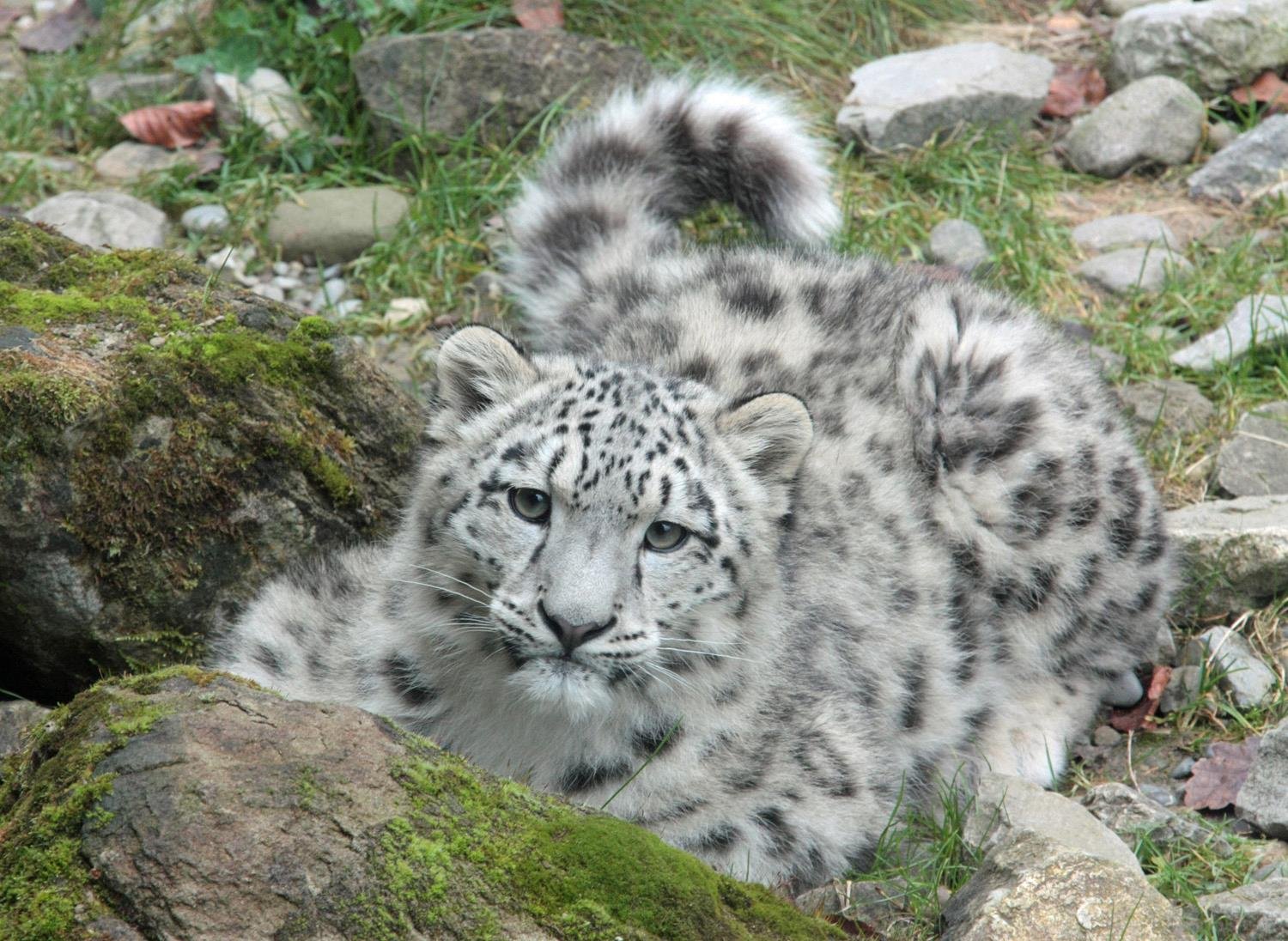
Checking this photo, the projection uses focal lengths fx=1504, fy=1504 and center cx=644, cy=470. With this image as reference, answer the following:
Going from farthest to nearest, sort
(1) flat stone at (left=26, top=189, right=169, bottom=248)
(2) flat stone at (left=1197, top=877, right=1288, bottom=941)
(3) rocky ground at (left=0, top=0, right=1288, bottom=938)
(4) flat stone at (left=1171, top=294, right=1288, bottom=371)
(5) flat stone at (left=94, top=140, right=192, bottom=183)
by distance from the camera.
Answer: (5) flat stone at (left=94, top=140, right=192, bottom=183) < (1) flat stone at (left=26, top=189, right=169, bottom=248) < (4) flat stone at (left=1171, top=294, right=1288, bottom=371) < (3) rocky ground at (left=0, top=0, right=1288, bottom=938) < (2) flat stone at (left=1197, top=877, right=1288, bottom=941)

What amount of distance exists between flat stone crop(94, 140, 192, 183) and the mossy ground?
5588 millimetres

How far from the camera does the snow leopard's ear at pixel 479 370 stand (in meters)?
4.64

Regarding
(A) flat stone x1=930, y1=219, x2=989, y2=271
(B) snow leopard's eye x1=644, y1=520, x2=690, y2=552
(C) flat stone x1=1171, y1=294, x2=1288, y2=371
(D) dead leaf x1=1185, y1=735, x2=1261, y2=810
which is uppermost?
(B) snow leopard's eye x1=644, y1=520, x2=690, y2=552

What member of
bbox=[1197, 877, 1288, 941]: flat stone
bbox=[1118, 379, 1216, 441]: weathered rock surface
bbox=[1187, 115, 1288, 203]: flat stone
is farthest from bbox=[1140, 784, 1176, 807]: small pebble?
bbox=[1187, 115, 1288, 203]: flat stone

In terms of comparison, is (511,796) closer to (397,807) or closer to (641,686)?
(397,807)

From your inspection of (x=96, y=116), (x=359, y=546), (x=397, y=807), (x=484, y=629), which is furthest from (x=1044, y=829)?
(x=96, y=116)

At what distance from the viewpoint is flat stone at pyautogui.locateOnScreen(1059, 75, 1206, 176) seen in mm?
8828

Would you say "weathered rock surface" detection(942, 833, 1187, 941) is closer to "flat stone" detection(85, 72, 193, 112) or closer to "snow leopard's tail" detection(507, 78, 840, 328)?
"snow leopard's tail" detection(507, 78, 840, 328)

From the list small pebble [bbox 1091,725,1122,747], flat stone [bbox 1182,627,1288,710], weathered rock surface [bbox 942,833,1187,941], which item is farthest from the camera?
small pebble [bbox 1091,725,1122,747]

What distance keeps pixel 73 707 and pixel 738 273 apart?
3.41 m

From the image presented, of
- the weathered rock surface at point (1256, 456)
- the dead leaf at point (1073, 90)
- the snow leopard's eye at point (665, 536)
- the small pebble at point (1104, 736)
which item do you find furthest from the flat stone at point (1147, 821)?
the dead leaf at point (1073, 90)

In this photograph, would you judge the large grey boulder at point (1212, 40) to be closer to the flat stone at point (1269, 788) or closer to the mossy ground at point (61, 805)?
the flat stone at point (1269, 788)

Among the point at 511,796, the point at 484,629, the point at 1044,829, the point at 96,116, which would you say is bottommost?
the point at 96,116

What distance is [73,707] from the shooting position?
11.1 feet
